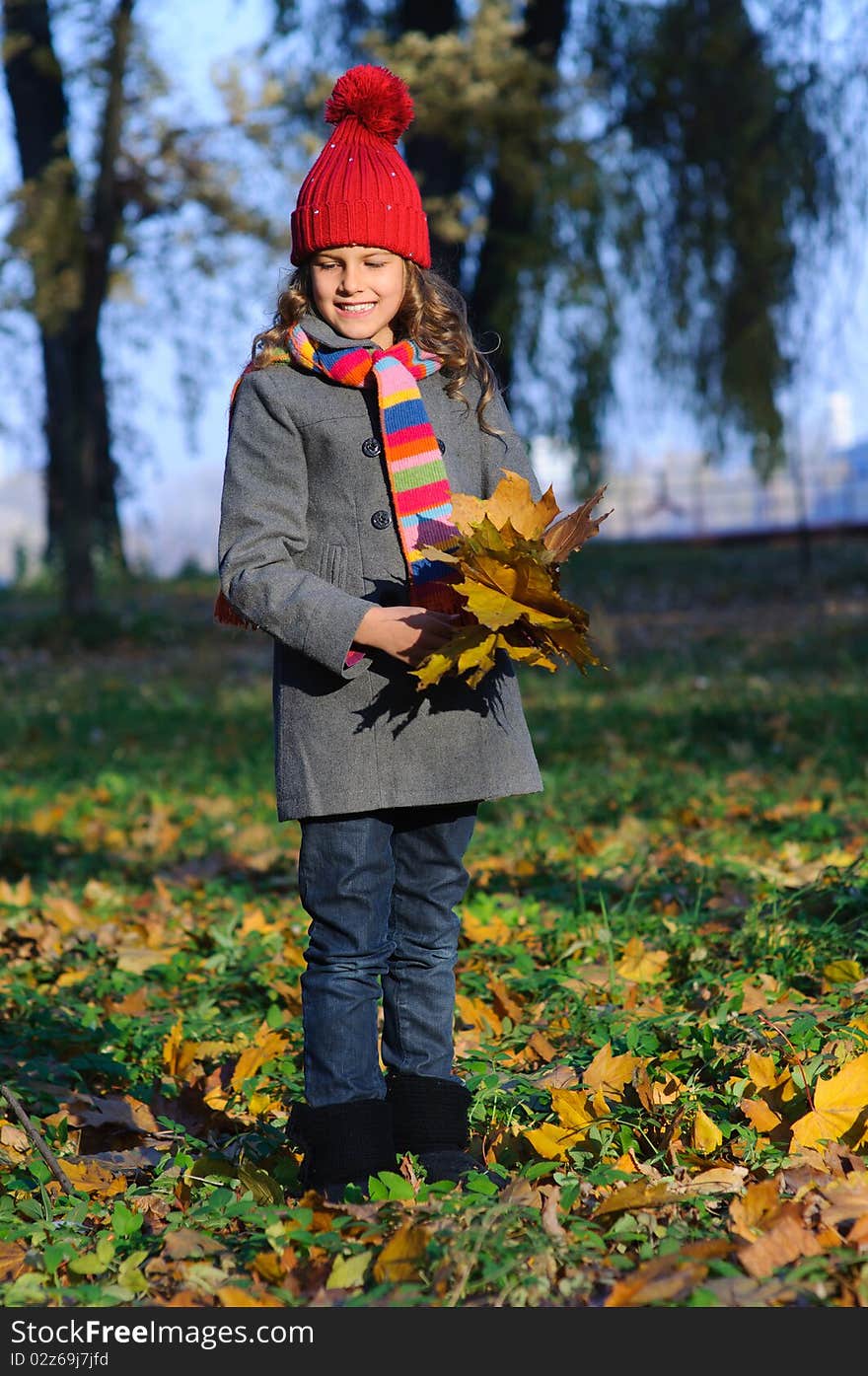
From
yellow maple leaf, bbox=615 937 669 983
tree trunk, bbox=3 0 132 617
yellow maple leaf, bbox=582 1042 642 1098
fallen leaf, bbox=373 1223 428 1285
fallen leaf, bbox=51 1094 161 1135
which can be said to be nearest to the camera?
fallen leaf, bbox=373 1223 428 1285

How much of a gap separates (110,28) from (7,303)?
2.84m

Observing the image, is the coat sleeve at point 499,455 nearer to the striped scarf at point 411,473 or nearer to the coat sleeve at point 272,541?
the striped scarf at point 411,473

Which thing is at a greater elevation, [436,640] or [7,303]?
[7,303]

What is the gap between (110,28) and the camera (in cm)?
1256

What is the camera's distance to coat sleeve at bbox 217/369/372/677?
Answer: 250cm

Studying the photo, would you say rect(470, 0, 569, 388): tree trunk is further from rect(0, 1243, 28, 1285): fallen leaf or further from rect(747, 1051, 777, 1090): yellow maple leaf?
rect(0, 1243, 28, 1285): fallen leaf

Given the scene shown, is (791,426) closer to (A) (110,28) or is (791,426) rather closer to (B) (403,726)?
(A) (110,28)

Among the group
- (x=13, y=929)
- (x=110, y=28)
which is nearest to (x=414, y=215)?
(x=13, y=929)

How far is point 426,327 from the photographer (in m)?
2.79

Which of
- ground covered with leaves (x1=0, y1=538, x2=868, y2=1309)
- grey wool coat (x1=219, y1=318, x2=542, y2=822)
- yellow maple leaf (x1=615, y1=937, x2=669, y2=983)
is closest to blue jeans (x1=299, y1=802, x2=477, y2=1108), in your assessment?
grey wool coat (x1=219, y1=318, x2=542, y2=822)

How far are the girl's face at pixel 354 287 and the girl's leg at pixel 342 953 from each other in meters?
0.93

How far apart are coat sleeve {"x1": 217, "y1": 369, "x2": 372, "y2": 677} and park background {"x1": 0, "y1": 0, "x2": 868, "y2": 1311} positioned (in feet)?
3.22

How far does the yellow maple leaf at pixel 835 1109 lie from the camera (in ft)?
8.35

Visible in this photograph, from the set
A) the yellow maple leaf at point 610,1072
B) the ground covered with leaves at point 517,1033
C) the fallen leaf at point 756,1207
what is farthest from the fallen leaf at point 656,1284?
the yellow maple leaf at point 610,1072
